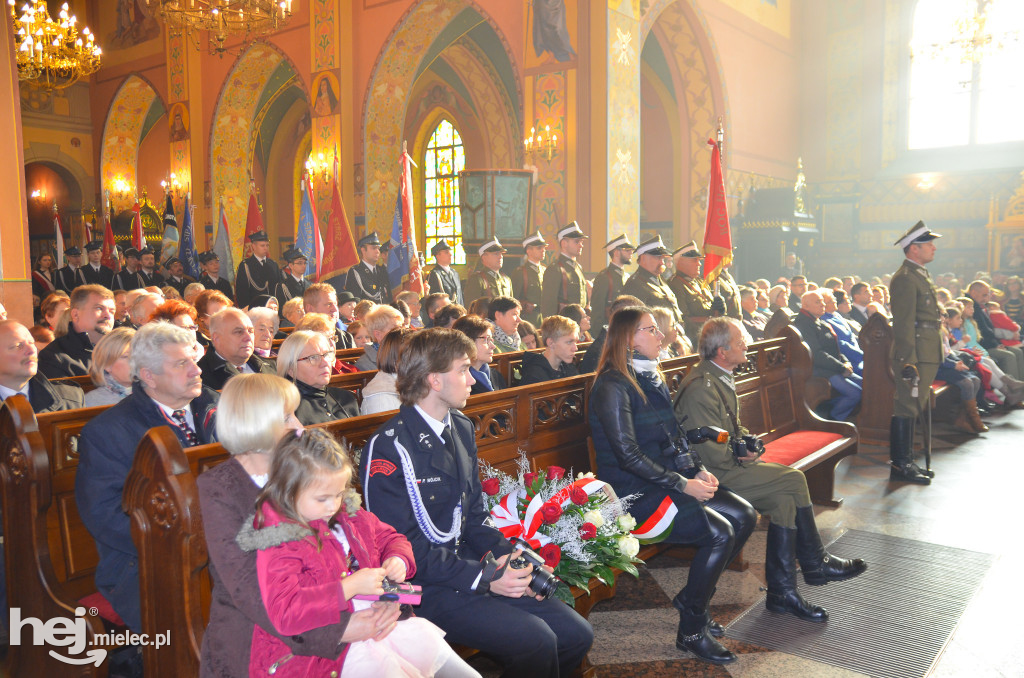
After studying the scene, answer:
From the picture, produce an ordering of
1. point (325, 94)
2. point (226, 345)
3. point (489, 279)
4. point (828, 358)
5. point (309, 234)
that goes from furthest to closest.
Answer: point (325, 94)
point (309, 234)
point (489, 279)
point (828, 358)
point (226, 345)

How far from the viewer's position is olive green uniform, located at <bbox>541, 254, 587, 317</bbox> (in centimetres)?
770

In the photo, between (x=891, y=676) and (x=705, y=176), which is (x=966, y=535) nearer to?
(x=891, y=676)

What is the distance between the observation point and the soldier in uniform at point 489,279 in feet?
25.4

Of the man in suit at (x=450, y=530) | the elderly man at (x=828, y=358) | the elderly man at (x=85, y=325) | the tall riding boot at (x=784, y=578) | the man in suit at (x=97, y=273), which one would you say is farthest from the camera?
the man in suit at (x=97, y=273)

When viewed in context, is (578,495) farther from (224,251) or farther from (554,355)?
(224,251)

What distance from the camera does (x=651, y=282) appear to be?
253 inches

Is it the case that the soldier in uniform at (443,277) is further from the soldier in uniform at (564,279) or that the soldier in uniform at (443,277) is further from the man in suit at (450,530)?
the man in suit at (450,530)

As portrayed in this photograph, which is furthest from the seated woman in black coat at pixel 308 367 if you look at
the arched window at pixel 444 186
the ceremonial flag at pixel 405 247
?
the arched window at pixel 444 186

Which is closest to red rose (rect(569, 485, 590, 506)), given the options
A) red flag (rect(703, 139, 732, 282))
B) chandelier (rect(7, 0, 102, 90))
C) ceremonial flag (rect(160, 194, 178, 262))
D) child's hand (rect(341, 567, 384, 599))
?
child's hand (rect(341, 567, 384, 599))

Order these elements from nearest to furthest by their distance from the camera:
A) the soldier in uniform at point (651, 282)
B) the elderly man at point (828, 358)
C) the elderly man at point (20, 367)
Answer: the elderly man at point (20, 367), the soldier in uniform at point (651, 282), the elderly man at point (828, 358)

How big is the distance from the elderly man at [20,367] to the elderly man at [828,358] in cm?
554

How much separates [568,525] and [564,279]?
17.2 feet

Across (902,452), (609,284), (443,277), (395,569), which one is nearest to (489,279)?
(443,277)

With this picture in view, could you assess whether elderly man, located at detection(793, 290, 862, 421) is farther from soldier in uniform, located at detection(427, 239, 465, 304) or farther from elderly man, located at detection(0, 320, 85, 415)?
elderly man, located at detection(0, 320, 85, 415)
